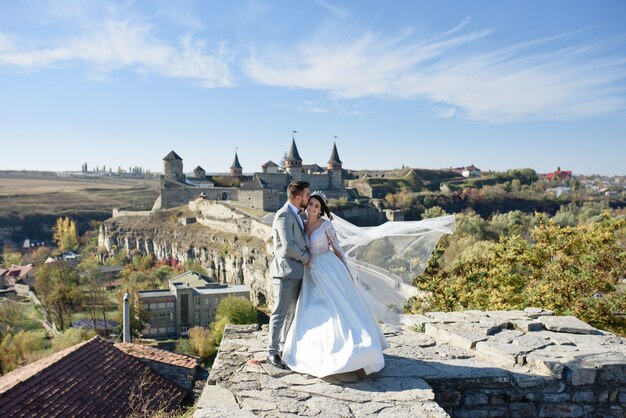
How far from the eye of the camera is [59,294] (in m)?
30.3

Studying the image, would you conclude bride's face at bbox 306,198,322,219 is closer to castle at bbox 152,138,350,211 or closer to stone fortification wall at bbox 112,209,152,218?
castle at bbox 152,138,350,211

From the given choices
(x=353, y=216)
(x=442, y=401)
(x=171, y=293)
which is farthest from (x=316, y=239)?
(x=353, y=216)

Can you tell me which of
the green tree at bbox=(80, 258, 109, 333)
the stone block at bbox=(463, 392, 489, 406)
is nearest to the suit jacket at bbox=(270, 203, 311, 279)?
the stone block at bbox=(463, 392, 489, 406)

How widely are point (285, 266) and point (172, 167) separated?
59.0 m

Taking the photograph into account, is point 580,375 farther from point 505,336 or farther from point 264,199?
point 264,199

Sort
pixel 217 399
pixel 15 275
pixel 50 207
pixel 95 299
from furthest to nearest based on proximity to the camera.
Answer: pixel 50 207 → pixel 15 275 → pixel 95 299 → pixel 217 399

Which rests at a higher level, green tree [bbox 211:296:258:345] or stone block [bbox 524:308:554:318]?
stone block [bbox 524:308:554:318]

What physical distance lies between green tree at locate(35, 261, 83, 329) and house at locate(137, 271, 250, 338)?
4334mm

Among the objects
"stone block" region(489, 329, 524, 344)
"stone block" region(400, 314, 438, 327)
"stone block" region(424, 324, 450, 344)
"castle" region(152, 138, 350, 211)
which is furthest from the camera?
"castle" region(152, 138, 350, 211)

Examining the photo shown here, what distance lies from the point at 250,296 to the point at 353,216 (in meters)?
18.1

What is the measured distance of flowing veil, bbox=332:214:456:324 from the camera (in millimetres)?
4961

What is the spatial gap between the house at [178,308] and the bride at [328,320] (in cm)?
2928

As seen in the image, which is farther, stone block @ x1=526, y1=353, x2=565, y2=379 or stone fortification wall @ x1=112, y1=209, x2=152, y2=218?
stone fortification wall @ x1=112, y1=209, x2=152, y2=218

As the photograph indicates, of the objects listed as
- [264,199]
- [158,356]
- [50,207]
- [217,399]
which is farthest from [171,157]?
[217,399]
